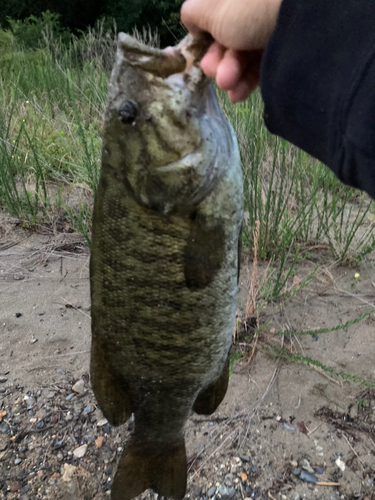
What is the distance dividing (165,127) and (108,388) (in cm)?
100

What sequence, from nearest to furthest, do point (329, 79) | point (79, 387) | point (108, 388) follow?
point (329, 79), point (108, 388), point (79, 387)

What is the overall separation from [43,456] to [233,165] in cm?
194

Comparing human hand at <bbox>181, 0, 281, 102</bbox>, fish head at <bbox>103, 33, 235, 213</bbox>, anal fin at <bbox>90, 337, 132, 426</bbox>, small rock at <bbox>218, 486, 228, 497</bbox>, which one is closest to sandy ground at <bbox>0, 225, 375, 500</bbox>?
small rock at <bbox>218, 486, 228, 497</bbox>

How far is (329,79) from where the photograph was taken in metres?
1.09

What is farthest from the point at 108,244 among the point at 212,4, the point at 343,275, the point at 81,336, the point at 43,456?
the point at 343,275

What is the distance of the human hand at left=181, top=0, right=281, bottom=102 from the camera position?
121 centimetres

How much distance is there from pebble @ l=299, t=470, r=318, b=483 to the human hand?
1963mm

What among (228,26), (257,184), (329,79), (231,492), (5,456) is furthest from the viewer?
(257,184)

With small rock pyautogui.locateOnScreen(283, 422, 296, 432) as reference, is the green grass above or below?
above

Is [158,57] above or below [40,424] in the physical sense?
above

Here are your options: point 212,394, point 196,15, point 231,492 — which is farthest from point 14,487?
point 196,15

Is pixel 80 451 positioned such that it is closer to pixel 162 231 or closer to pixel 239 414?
pixel 239 414

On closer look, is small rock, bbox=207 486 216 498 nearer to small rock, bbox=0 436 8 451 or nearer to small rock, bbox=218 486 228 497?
small rock, bbox=218 486 228 497

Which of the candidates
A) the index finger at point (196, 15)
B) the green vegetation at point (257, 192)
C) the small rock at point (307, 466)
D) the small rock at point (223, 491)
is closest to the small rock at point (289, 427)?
A: the small rock at point (307, 466)
